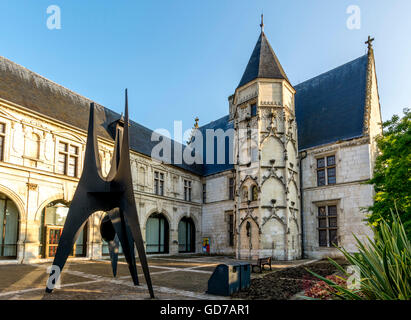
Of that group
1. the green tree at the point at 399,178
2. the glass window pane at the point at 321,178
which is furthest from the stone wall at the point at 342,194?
the green tree at the point at 399,178

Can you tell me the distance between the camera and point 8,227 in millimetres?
16703

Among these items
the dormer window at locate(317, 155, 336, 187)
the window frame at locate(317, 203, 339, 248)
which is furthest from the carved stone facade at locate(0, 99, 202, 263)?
the dormer window at locate(317, 155, 336, 187)

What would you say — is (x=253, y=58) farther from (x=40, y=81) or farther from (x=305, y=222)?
(x=40, y=81)

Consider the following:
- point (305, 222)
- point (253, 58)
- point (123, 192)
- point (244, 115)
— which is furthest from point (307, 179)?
point (123, 192)

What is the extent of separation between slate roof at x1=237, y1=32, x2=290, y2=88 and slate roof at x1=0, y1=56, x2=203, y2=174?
32.5 ft

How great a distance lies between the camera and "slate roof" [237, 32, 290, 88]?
2197cm

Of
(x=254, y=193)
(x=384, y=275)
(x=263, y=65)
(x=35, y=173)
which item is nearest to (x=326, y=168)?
(x=254, y=193)

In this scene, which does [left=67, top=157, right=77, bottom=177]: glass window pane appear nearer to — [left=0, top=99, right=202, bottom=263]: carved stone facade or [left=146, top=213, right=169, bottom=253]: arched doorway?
[left=0, top=99, right=202, bottom=263]: carved stone facade

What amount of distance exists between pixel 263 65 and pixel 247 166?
24.6ft

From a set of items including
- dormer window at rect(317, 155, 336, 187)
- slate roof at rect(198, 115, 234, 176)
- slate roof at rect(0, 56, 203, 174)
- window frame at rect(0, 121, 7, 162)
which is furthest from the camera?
slate roof at rect(198, 115, 234, 176)

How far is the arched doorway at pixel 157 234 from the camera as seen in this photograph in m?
24.5
